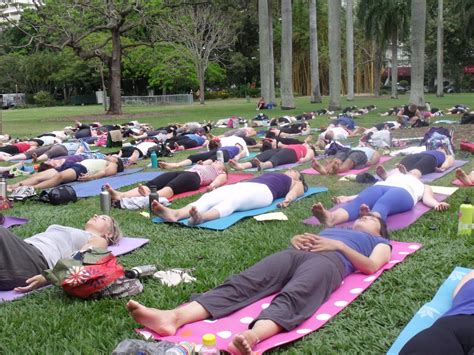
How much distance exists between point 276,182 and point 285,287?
132 inches

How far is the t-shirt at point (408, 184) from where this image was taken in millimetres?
5926

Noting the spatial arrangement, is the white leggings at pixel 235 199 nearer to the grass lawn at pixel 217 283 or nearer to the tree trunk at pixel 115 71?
the grass lawn at pixel 217 283

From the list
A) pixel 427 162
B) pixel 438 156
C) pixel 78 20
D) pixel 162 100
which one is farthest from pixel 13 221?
pixel 162 100

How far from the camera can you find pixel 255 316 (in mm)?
3320

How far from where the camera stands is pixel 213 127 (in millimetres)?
16922

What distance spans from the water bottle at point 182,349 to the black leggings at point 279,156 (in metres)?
6.29

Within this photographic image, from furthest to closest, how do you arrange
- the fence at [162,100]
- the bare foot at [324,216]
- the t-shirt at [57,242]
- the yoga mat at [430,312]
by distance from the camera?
1. the fence at [162,100]
2. the bare foot at [324,216]
3. the t-shirt at [57,242]
4. the yoga mat at [430,312]

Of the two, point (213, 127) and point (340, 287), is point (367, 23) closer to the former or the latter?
point (213, 127)

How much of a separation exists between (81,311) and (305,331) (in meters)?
1.54

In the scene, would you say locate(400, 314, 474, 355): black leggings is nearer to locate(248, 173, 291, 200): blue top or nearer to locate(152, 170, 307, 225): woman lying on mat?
locate(152, 170, 307, 225): woman lying on mat

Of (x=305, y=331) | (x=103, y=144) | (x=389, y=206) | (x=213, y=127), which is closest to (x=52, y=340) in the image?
(x=305, y=331)

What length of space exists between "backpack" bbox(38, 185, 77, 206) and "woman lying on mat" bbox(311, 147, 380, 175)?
146 inches

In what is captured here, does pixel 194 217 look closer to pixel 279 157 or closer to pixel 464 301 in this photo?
pixel 464 301

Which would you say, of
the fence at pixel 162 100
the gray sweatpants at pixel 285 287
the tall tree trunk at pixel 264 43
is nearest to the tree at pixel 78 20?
the tall tree trunk at pixel 264 43
